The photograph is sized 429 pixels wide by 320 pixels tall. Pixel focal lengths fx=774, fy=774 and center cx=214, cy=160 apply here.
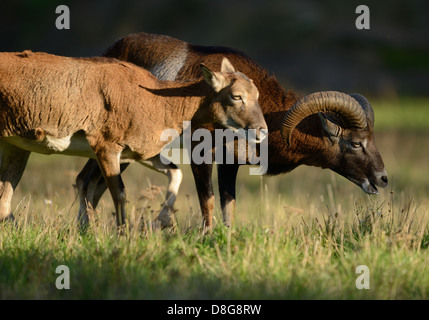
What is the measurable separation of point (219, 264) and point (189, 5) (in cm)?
4806

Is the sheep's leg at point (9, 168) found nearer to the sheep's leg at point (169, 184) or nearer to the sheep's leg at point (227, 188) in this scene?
the sheep's leg at point (169, 184)

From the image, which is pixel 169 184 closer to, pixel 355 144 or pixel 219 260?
pixel 355 144

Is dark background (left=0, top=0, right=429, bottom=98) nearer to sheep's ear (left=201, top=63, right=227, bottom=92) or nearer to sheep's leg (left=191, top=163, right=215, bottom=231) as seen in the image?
sheep's leg (left=191, top=163, right=215, bottom=231)

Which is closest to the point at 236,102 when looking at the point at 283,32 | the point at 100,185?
the point at 100,185

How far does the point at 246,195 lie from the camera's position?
16.4 metres

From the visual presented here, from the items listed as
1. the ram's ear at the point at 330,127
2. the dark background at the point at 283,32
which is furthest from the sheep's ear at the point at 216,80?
the dark background at the point at 283,32

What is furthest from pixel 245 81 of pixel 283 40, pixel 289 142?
pixel 283 40

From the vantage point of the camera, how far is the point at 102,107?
859 centimetres

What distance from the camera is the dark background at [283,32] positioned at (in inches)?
1667

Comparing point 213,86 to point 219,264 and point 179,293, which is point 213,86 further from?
point 179,293

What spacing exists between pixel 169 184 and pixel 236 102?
5.90ft

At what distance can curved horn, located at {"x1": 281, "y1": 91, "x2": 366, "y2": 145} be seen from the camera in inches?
375

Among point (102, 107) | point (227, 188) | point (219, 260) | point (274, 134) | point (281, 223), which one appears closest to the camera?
point (219, 260)

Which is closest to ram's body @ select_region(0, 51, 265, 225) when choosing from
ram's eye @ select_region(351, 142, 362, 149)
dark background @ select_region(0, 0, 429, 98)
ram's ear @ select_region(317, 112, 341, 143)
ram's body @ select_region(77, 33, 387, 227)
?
ram's body @ select_region(77, 33, 387, 227)
